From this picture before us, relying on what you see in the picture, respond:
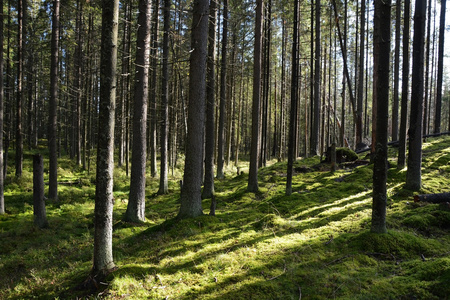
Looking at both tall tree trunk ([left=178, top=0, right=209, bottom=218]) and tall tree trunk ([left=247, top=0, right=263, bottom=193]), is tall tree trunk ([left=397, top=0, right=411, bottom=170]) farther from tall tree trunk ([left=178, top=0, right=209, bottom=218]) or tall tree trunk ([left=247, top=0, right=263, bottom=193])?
tall tree trunk ([left=178, top=0, right=209, bottom=218])

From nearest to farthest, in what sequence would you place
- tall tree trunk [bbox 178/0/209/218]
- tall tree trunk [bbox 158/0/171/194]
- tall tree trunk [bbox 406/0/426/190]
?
1. tall tree trunk [bbox 178/0/209/218]
2. tall tree trunk [bbox 406/0/426/190]
3. tall tree trunk [bbox 158/0/171/194]

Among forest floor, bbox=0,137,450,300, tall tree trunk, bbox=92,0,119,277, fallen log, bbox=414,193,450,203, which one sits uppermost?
tall tree trunk, bbox=92,0,119,277

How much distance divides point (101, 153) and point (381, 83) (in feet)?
18.2

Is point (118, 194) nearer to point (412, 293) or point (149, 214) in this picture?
point (149, 214)

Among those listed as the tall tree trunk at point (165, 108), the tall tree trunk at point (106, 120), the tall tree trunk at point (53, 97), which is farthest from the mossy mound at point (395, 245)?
the tall tree trunk at point (53, 97)

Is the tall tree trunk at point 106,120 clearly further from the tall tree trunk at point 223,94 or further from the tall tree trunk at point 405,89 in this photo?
the tall tree trunk at point 405,89

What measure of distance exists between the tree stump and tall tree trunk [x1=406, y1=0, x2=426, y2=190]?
12430 mm

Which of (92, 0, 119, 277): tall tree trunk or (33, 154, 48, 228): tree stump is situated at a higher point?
(92, 0, 119, 277): tall tree trunk

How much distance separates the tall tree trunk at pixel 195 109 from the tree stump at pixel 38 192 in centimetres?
502

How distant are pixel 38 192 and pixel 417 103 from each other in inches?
520

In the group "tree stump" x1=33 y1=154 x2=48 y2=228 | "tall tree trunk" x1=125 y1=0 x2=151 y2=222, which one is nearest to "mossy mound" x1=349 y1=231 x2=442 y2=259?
"tall tree trunk" x1=125 y1=0 x2=151 y2=222

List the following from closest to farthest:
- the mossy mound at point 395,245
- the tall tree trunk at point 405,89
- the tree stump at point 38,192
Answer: the mossy mound at point 395,245
the tree stump at point 38,192
the tall tree trunk at point 405,89

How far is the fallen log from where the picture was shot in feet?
26.9

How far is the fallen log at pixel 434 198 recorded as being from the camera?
26.9 feet
